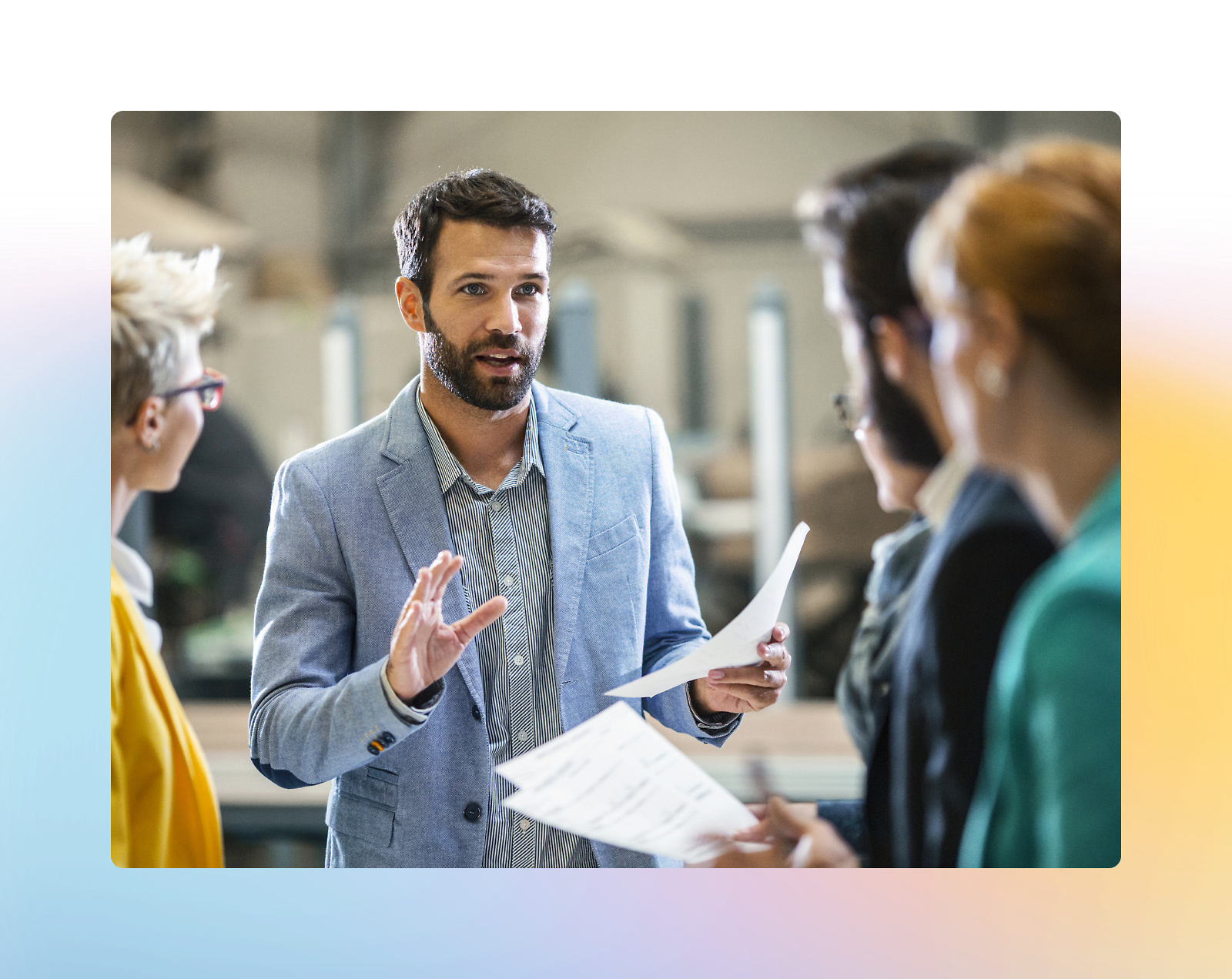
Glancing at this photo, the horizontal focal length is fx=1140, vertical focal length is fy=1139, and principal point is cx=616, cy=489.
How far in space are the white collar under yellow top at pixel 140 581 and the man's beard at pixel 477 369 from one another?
55cm

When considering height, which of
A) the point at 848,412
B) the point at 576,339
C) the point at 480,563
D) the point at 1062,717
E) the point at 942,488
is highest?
the point at 576,339

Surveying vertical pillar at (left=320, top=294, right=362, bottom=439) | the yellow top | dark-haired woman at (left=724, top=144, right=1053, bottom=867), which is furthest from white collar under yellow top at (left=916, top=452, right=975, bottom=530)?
the yellow top

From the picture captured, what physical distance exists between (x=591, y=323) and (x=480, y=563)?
0.40 m

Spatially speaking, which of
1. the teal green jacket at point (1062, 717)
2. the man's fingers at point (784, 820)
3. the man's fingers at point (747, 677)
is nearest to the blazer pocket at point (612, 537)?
the man's fingers at point (747, 677)

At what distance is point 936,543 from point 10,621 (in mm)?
1442

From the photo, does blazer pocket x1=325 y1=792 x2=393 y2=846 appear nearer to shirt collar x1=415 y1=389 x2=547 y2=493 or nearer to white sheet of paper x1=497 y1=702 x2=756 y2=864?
white sheet of paper x1=497 y1=702 x2=756 y2=864

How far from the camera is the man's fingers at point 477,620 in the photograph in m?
1.56

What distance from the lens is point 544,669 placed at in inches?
66.1

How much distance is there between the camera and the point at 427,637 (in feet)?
5.11

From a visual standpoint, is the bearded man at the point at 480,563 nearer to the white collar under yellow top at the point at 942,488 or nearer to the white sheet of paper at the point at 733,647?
the white sheet of paper at the point at 733,647

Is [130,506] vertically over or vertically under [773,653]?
over

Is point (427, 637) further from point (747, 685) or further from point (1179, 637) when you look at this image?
point (1179, 637)

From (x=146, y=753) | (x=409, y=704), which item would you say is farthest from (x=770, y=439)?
(x=146, y=753)

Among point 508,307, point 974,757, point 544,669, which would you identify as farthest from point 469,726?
point 974,757
